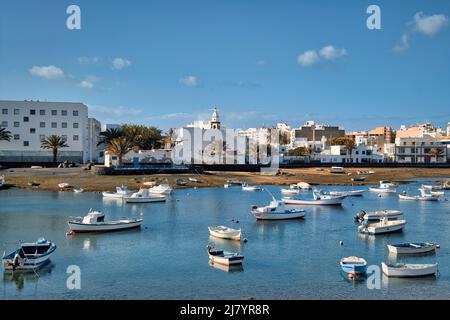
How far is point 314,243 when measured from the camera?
44031 millimetres

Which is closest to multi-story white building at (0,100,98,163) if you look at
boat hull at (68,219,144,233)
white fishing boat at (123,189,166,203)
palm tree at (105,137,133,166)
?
palm tree at (105,137,133,166)

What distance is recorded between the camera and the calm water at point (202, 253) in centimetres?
3031

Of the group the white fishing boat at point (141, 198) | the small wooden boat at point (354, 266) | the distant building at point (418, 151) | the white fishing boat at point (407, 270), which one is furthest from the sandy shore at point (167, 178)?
the white fishing boat at point (407, 270)

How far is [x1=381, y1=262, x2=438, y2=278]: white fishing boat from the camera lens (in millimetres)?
32906

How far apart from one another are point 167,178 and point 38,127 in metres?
38.6

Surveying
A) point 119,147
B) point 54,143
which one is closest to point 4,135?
point 54,143

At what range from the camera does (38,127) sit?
120 metres

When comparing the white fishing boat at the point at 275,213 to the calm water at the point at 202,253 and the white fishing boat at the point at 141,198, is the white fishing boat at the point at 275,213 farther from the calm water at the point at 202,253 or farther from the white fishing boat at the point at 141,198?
the white fishing boat at the point at 141,198

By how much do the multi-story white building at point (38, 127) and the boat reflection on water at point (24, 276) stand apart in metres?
88.5

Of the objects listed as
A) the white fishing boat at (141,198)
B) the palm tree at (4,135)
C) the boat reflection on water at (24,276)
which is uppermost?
the palm tree at (4,135)

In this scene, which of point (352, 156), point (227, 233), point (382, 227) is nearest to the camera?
point (227, 233)

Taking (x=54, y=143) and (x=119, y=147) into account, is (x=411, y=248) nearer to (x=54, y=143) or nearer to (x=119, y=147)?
(x=119, y=147)

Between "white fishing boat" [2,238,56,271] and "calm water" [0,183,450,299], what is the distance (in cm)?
84

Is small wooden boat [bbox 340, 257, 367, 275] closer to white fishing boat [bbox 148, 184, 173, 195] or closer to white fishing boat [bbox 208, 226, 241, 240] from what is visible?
white fishing boat [bbox 208, 226, 241, 240]
